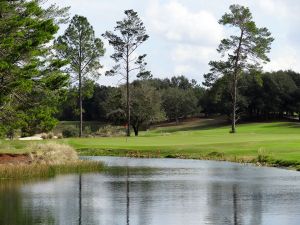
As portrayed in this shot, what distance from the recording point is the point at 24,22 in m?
40.4

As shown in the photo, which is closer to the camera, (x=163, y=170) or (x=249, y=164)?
(x=163, y=170)

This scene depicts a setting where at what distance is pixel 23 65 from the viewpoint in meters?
42.8

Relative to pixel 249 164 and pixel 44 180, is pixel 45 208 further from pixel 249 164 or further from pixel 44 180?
pixel 249 164

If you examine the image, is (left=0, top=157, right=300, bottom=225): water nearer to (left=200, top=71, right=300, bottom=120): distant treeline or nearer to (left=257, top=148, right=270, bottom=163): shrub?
(left=257, top=148, right=270, bottom=163): shrub

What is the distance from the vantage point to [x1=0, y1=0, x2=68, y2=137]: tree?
131ft

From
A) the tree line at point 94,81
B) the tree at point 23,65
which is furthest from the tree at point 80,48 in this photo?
the tree at point 23,65

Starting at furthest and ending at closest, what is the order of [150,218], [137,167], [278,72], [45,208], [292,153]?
[278,72] < [292,153] < [137,167] < [45,208] < [150,218]

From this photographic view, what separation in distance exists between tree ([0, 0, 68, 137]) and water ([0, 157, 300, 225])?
817 centimetres

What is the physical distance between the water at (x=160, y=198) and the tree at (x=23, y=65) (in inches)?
322

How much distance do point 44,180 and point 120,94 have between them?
59.1m

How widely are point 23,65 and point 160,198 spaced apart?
20097 mm

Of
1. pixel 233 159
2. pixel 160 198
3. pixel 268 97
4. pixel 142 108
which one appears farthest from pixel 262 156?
pixel 268 97

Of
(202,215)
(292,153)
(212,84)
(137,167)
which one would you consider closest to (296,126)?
(212,84)

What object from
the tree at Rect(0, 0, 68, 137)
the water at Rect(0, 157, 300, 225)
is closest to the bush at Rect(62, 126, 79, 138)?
the tree at Rect(0, 0, 68, 137)
